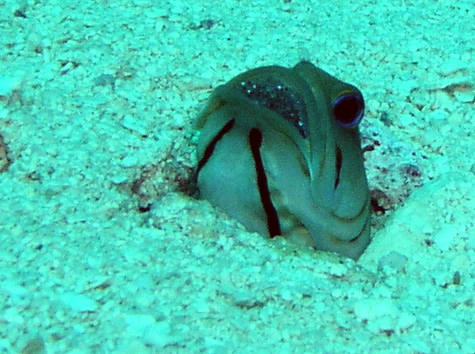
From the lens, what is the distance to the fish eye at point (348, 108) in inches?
80.7

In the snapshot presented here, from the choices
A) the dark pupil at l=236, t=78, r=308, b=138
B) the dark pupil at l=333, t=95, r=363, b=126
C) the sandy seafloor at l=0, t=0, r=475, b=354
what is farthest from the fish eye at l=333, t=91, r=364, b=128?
the sandy seafloor at l=0, t=0, r=475, b=354

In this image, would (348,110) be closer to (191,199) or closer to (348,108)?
(348,108)

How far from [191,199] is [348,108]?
1.98 ft

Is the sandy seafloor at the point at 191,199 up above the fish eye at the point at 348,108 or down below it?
below

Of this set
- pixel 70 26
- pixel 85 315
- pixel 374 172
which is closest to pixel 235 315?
pixel 85 315

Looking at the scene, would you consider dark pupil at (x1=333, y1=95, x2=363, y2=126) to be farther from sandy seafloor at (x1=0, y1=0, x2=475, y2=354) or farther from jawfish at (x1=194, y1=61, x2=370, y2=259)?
sandy seafloor at (x1=0, y1=0, x2=475, y2=354)

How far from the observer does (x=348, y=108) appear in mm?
2076

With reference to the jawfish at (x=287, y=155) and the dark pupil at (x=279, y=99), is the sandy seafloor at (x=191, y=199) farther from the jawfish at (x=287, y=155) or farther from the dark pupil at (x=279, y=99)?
the dark pupil at (x=279, y=99)

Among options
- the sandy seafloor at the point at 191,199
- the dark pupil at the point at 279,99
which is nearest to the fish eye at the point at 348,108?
the dark pupil at the point at 279,99

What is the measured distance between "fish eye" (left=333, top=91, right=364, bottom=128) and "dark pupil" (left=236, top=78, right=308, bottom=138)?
0.40 feet

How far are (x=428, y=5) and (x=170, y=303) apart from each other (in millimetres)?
2377

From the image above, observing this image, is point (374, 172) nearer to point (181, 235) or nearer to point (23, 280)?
point (181, 235)

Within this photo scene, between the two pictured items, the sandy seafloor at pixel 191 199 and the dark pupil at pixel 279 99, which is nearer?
the sandy seafloor at pixel 191 199

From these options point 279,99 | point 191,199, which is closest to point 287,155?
point 279,99
